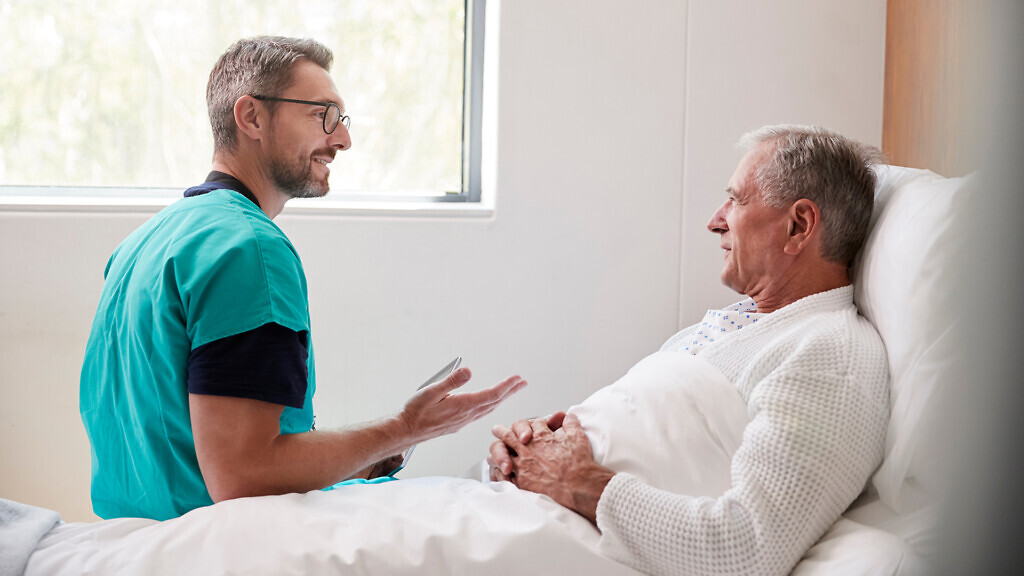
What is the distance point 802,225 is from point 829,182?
0.31ft

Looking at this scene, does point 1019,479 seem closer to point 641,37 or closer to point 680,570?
point 680,570

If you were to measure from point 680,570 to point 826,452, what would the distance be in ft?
0.90

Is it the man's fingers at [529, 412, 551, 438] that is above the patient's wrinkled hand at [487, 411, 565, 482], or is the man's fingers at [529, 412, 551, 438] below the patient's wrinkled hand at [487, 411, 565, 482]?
above

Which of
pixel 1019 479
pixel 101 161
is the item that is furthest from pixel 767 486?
pixel 101 161

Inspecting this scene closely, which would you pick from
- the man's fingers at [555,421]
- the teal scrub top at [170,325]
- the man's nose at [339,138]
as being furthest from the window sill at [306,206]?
the man's fingers at [555,421]

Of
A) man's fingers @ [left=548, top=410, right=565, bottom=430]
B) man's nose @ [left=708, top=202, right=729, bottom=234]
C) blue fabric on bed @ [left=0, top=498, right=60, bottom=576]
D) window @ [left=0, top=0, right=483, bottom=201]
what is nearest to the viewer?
blue fabric on bed @ [left=0, top=498, right=60, bottom=576]

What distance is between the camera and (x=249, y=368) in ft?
3.59

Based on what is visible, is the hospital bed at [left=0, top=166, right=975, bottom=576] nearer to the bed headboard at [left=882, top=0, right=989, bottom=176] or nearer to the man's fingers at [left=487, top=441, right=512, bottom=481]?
the man's fingers at [left=487, top=441, right=512, bottom=481]

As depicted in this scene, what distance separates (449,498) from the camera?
3.86 feet

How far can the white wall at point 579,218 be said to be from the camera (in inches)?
89.3

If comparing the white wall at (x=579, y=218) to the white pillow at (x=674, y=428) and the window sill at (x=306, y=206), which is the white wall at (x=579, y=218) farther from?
the white pillow at (x=674, y=428)

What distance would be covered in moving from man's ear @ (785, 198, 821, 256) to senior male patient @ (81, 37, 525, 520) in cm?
59

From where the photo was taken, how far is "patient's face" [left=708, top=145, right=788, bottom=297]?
149cm

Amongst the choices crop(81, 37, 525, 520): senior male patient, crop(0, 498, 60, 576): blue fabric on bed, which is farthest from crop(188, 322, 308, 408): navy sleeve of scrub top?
crop(0, 498, 60, 576): blue fabric on bed
